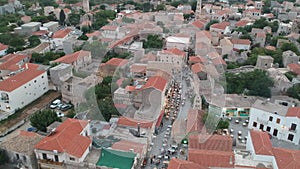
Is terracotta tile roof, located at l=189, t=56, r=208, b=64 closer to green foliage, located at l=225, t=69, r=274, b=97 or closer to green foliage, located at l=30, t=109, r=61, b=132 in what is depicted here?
green foliage, located at l=225, t=69, r=274, b=97

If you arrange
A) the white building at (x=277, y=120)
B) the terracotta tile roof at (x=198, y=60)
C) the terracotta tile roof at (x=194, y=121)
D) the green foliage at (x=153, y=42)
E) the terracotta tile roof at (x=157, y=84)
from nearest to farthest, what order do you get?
the terracotta tile roof at (x=194, y=121), the white building at (x=277, y=120), the terracotta tile roof at (x=157, y=84), the terracotta tile roof at (x=198, y=60), the green foliage at (x=153, y=42)

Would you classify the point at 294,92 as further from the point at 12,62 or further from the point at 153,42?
the point at 12,62

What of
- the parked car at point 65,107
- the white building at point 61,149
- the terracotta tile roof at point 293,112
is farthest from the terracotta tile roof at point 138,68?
the terracotta tile roof at point 293,112

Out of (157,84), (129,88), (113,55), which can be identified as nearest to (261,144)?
(157,84)

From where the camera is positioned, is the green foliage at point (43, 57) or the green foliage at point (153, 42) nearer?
the green foliage at point (43, 57)

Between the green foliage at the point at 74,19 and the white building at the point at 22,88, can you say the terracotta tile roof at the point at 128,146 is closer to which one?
the white building at the point at 22,88
